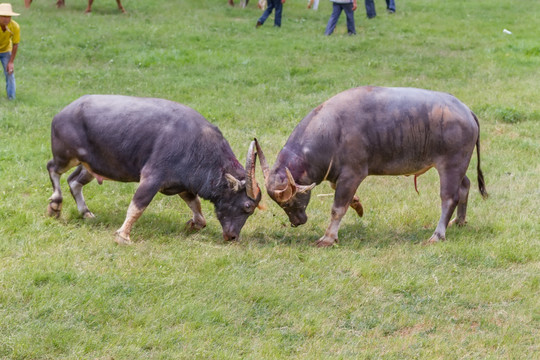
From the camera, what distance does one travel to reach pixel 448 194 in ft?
31.3

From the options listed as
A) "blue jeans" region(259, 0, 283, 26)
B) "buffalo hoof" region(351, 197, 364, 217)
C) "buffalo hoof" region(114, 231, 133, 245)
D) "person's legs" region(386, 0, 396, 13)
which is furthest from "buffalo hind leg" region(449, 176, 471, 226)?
"person's legs" region(386, 0, 396, 13)

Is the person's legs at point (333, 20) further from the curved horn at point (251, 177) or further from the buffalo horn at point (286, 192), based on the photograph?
the buffalo horn at point (286, 192)

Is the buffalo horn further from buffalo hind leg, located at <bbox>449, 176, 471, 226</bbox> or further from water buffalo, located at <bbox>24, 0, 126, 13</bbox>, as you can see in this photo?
water buffalo, located at <bbox>24, 0, 126, 13</bbox>

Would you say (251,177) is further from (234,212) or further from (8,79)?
(8,79)

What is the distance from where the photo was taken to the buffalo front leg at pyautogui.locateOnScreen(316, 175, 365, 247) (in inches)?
372

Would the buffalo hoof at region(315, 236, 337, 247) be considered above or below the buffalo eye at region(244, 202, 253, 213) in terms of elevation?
below

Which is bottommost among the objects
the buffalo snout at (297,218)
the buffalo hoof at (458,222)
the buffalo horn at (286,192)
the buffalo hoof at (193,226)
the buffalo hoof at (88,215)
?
the buffalo hoof at (458,222)

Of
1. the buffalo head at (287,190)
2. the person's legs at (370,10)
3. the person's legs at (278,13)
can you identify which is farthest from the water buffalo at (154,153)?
the person's legs at (370,10)

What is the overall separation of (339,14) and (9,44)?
10341 mm

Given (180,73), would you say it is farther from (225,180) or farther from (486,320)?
(486,320)

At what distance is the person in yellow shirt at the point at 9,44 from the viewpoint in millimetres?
14667

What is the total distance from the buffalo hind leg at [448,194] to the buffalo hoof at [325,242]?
123 cm

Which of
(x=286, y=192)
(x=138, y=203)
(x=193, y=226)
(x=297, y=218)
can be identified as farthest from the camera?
(x=193, y=226)

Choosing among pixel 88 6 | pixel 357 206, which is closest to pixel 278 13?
pixel 88 6
